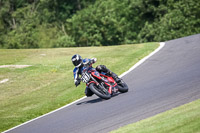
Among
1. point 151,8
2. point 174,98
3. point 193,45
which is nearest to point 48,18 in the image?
point 151,8

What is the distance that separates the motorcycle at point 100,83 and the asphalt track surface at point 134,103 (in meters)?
0.25

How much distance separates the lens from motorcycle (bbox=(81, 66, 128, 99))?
1216 centimetres

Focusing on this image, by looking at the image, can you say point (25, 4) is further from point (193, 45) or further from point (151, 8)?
point (193, 45)

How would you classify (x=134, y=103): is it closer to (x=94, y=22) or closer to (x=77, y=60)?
(x=77, y=60)

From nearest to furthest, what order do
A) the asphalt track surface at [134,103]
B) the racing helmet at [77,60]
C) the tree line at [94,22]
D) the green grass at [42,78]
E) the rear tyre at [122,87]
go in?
the asphalt track surface at [134,103] → the racing helmet at [77,60] → the rear tyre at [122,87] → the green grass at [42,78] → the tree line at [94,22]

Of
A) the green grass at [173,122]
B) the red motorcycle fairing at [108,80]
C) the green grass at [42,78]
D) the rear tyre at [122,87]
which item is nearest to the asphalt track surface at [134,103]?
the rear tyre at [122,87]

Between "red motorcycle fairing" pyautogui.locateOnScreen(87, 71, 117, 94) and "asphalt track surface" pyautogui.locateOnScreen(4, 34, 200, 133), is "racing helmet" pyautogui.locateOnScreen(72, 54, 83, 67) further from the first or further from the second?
"asphalt track surface" pyautogui.locateOnScreen(4, 34, 200, 133)

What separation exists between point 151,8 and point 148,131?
157 ft

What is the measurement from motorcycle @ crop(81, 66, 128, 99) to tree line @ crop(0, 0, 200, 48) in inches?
1481

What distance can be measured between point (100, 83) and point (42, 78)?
27.7 feet

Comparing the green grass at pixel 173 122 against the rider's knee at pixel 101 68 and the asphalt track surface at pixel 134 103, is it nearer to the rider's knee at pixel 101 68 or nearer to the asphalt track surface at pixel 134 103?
the asphalt track surface at pixel 134 103

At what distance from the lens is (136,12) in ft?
189

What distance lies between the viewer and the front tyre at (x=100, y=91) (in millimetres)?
12062

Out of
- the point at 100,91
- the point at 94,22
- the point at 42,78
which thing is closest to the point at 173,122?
the point at 100,91
